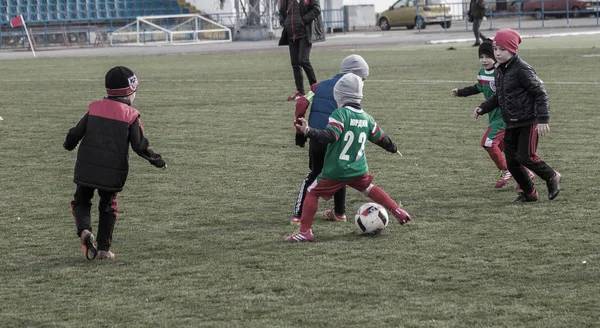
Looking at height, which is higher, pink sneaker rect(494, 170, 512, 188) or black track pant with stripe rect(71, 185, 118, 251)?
black track pant with stripe rect(71, 185, 118, 251)

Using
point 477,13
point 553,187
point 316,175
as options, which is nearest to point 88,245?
point 316,175

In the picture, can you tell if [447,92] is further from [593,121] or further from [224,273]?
[224,273]

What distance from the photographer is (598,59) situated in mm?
22734

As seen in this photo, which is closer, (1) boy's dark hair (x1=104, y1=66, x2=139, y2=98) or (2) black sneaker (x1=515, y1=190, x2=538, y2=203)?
(1) boy's dark hair (x1=104, y1=66, x2=139, y2=98)

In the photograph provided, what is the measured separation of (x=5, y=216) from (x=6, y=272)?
74.8 inches

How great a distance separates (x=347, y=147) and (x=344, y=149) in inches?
1.0

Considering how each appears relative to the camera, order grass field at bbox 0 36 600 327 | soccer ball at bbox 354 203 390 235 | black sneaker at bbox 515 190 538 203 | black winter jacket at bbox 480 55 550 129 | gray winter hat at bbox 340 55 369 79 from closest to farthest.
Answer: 1. grass field at bbox 0 36 600 327
2. soccer ball at bbox 354 203 390 235
3. gray winter hat at bbox 340 55 369 79
4. black winter jacket at bbox 480 55 550 129
5. black sneaker at bbox 515 190 538 203

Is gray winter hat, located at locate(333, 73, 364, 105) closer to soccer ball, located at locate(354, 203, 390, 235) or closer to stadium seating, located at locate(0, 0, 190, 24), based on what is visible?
soccer ball, located at locate(354, 203, 390, 235)

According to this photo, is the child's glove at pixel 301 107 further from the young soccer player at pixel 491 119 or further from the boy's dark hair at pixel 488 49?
the boy's dark hair at pixel 488 49

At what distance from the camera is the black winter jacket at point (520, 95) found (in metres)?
7.94

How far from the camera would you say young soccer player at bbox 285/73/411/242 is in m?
7.05

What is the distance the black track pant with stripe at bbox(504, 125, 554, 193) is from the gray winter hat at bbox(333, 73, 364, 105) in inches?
67.5

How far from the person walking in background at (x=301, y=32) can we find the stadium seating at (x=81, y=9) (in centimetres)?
3199

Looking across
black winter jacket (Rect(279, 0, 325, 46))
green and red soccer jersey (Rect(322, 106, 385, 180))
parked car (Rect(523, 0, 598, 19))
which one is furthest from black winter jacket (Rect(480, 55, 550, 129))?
parked car (Rect(523, 0, 598, 19))
